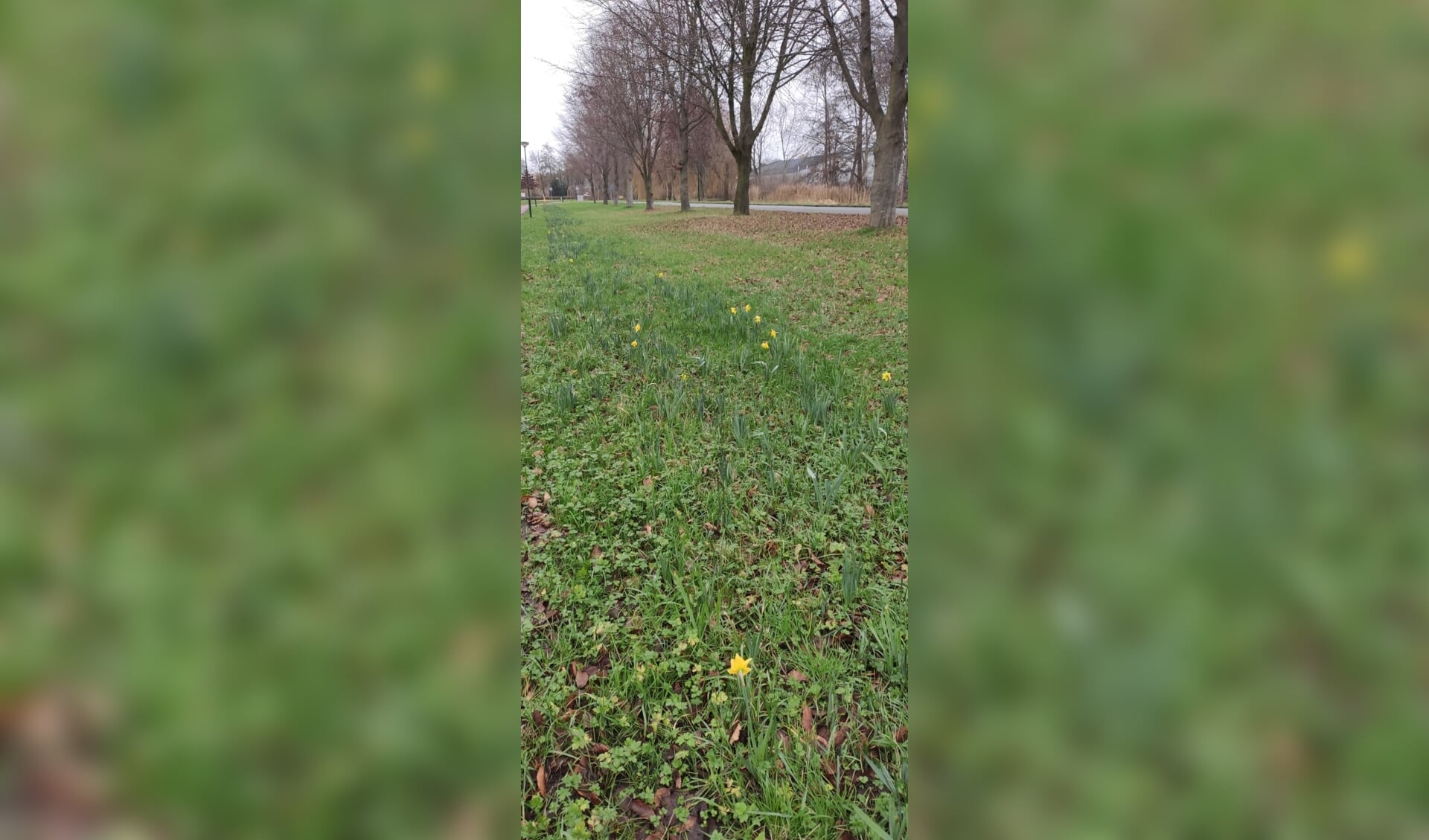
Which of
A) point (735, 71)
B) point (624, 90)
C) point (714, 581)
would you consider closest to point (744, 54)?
point (735, 71)

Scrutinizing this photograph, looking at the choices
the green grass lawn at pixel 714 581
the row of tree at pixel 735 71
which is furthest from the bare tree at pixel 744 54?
the green grass lawn at pixel 714 581

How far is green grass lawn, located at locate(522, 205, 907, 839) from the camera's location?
141 cm

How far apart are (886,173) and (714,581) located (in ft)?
39.2

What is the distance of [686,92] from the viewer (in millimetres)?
20375

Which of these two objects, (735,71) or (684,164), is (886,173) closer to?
(735,71)
